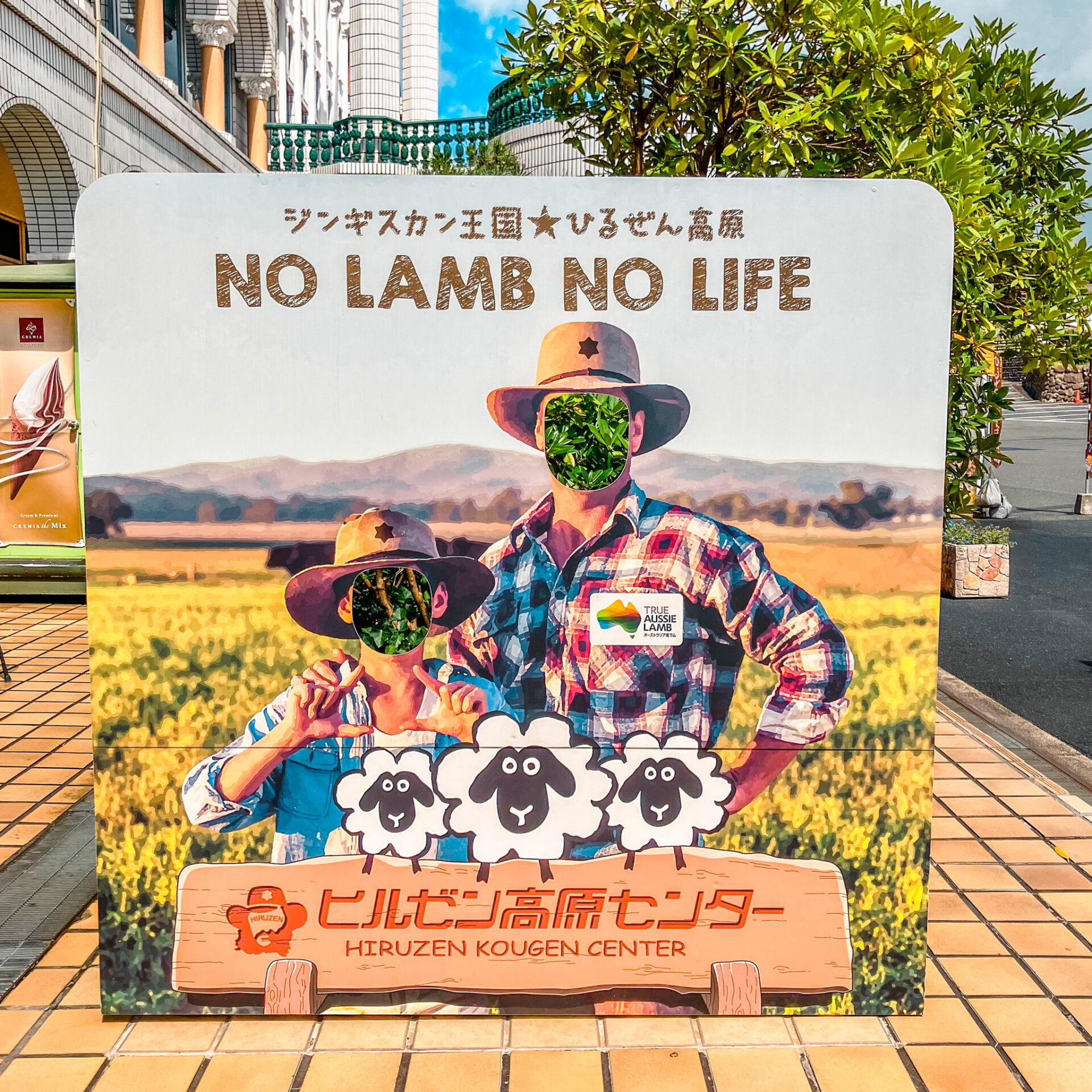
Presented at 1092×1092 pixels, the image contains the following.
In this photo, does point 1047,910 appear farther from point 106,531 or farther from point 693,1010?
point 106,531

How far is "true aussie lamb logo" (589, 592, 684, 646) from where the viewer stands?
8.95ft

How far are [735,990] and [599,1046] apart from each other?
398 millimetres

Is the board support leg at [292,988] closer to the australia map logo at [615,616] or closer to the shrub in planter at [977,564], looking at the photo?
the australia map logo at [615,616]

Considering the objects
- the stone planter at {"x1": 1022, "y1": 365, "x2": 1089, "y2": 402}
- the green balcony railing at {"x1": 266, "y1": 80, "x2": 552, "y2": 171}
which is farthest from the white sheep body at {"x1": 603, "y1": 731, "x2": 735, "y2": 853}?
the stone planter at {"x1": 1022, "y1": 365, "x2": 1089, "y2": 402}

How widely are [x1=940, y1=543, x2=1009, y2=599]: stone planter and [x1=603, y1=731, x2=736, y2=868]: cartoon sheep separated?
7472 millimetres

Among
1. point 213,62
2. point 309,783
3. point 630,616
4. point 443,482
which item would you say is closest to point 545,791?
point 630,616

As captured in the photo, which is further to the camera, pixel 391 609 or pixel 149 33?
pixel 149 33

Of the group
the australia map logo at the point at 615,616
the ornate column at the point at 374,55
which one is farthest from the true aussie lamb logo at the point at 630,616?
the ornate column at the point at 374,55

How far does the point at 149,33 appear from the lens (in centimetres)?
1443

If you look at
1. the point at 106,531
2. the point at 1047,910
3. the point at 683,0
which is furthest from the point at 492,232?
the point at 683,0

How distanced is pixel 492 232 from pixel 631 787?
147 centimetres

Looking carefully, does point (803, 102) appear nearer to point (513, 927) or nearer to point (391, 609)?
point (391, 609)

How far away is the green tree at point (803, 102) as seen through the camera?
198 inches

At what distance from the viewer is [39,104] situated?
10.6 m
